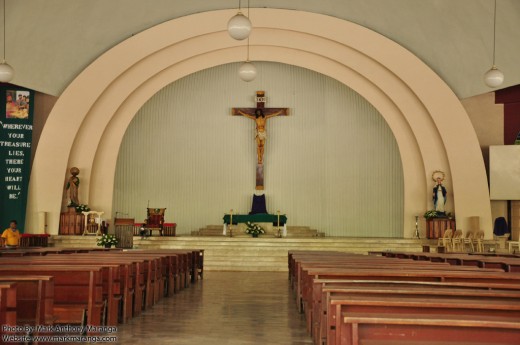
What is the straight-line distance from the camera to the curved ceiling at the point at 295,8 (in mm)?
15008

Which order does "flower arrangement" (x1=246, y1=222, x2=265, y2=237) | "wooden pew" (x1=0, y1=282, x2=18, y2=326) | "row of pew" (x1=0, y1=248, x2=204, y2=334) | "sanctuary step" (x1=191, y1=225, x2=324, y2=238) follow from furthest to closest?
"sanctuary step" (x1=191, y1=225, x2=324, y2=238)
"flower arrangement" (x1=246, y1=222, x2=265, y2=237)
"row of pew" (x1=0, y1=248, x2=204, y2=334)
"wooden pew" (x1=0, y1=282, x2=18, y2=326)

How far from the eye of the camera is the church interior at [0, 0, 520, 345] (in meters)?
15.0

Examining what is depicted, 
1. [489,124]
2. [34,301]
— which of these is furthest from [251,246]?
[34,301]

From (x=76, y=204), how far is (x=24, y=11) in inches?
228

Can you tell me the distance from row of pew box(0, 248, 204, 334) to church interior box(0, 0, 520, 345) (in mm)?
511

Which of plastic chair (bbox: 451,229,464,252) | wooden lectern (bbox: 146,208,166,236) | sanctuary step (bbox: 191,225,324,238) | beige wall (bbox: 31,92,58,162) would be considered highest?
beige wall (bbox: 31,92,58,162)

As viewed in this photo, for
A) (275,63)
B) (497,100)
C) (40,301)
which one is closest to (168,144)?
(275,63)

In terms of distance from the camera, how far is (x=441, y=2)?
49.8 feet

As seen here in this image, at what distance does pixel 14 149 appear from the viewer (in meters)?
16.9

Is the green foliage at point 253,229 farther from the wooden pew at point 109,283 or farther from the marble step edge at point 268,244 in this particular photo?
the wooden pew at point 109,283

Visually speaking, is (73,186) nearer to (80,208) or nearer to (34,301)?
(80,208)

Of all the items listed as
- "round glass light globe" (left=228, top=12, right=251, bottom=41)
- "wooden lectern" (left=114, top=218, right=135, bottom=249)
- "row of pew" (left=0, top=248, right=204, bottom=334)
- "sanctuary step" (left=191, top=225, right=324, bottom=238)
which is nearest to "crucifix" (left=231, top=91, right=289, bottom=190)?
"sanctuary step" (left=191, top=225, right=324, bottom=238)

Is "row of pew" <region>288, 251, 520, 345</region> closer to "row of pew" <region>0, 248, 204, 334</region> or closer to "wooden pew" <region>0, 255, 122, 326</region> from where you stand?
"row of pew" <region>0, 248, 204, 334</region>

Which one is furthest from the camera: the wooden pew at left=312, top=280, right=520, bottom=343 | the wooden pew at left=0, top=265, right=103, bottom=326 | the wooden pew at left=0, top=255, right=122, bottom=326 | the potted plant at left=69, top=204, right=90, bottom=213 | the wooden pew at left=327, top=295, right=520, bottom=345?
the potted plant at left=69, top=204, right=90, bottom=213
